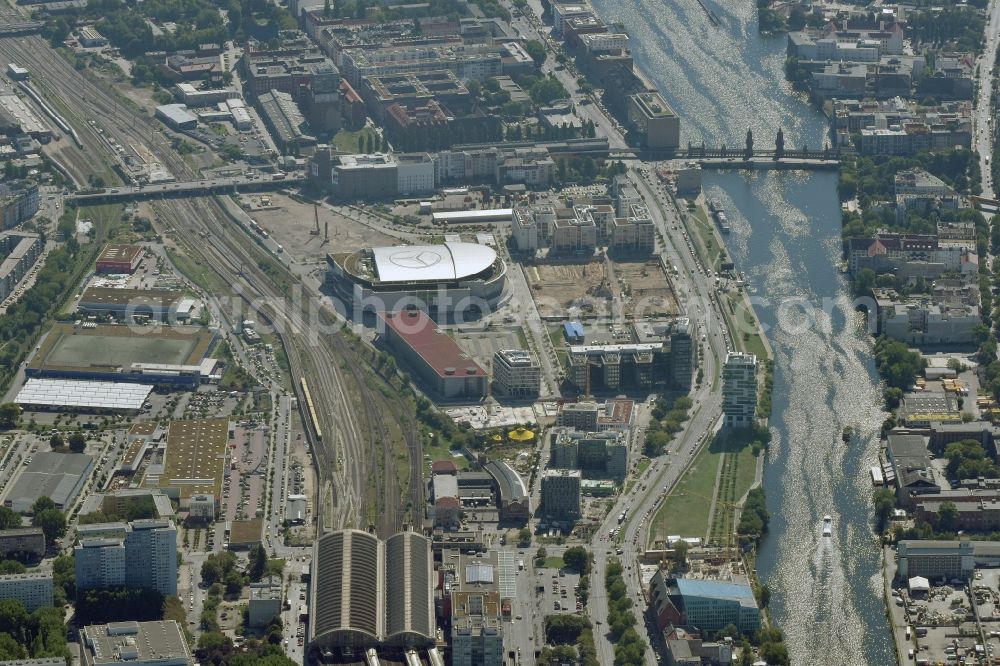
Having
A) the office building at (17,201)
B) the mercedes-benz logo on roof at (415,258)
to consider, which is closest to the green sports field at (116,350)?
the mercedes-benz logo on roof at (415,258)

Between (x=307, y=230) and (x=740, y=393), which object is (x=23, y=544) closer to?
(x=740, y=393)

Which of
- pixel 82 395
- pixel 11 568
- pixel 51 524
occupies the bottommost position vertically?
pixel 11 568

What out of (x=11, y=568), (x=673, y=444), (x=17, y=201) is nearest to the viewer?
(x=11, y=568)

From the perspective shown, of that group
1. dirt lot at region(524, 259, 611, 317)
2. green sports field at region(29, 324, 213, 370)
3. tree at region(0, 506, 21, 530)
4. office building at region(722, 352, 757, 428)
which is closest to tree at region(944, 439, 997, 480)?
office building at region(722, 352, 757, 428)

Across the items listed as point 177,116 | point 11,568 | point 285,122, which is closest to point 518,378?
point 11,568

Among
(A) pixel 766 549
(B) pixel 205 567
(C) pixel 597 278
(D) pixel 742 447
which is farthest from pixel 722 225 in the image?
(B) pixel 205 567

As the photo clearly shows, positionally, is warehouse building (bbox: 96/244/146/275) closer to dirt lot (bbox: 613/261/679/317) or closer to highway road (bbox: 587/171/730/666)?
dirt lot (bbox: 613/261/679/317)

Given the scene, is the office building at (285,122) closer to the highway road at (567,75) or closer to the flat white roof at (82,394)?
the highway road at (567,75)
